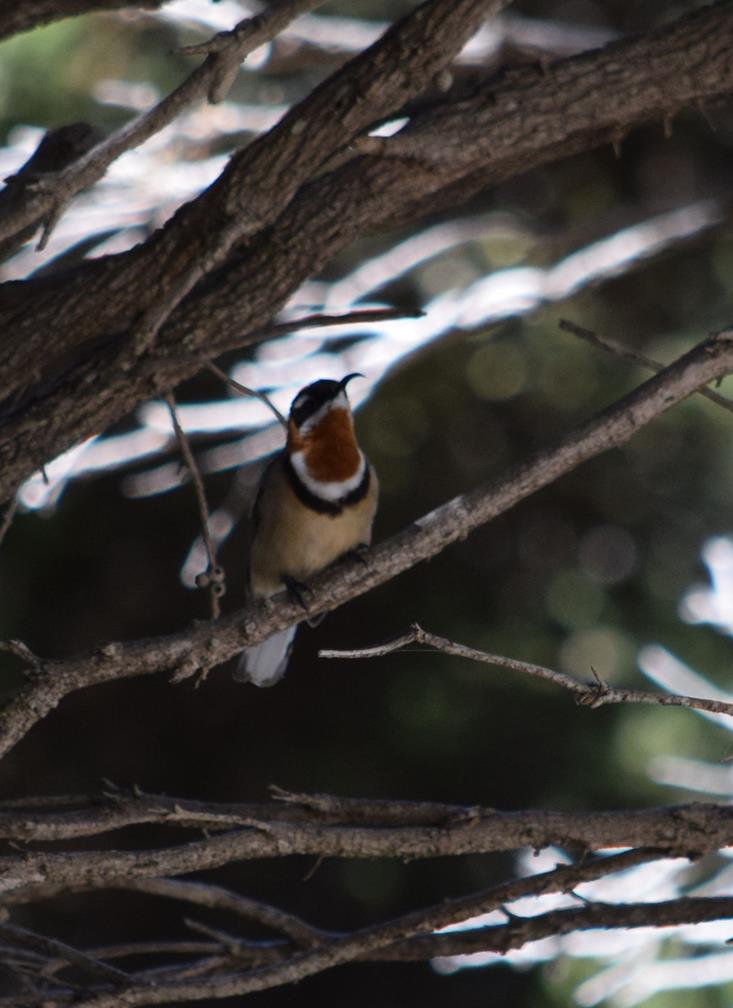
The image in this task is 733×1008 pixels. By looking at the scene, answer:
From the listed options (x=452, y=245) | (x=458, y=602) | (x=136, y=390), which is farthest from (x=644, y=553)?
(x=136, y=390)

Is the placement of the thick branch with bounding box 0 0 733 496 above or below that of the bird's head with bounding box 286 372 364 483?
above

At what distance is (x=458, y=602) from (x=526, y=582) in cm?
31

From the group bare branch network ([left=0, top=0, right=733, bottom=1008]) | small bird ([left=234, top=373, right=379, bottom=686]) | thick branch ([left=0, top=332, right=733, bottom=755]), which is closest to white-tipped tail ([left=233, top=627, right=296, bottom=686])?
small bird ([left=234, top=373, right=379, bottom=686])

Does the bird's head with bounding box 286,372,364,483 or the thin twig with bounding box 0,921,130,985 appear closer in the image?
Result: the thin twig with bounding box 0,921,130,985

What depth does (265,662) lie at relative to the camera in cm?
441

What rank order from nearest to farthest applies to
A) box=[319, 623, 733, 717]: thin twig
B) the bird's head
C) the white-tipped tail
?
box=[319, 623, 733, 717]: thin twig < the bird's head < the white-tipped tail

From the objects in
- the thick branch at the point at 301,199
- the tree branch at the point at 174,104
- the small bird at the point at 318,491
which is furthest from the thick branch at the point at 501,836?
the small bird at the point at 318,491

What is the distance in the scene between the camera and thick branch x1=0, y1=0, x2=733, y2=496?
2.79 m

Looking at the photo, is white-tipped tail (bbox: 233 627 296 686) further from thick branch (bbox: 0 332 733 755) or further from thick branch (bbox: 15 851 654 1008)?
thick branch (bbox: 15 851 654 1008)

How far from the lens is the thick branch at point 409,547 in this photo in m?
2.48

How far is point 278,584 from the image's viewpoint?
418 cm

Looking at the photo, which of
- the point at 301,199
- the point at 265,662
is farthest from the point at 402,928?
the point at 265,662

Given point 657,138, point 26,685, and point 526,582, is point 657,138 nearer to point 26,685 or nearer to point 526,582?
point 526,582

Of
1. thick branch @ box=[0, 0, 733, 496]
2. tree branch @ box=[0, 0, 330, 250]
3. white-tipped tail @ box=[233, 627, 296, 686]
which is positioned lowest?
white-tipped tail @ box=[233, 627, 296, 686]
